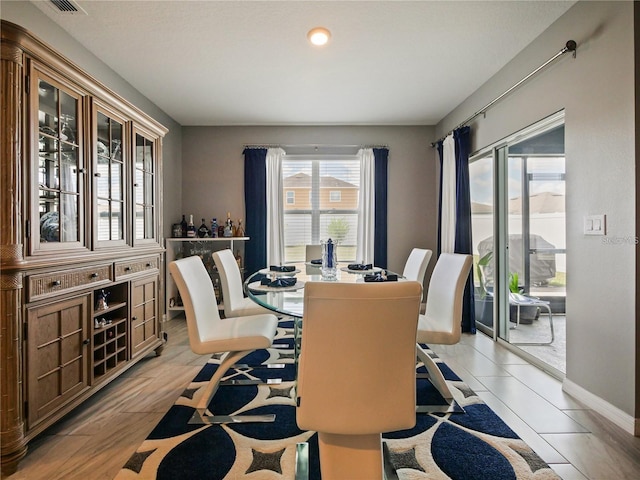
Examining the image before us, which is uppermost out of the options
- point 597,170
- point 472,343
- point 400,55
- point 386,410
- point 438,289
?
point 400,55

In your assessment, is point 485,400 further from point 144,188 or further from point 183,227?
point 183,227

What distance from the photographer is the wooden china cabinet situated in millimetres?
1615

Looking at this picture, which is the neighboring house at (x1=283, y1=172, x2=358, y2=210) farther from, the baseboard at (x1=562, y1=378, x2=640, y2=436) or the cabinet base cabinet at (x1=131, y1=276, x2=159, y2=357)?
the baseboard at (x1=562, y1=378, x2=640, y2=436)

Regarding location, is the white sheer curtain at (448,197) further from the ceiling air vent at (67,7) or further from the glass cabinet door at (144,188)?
the ceiling air vent at (67,7)

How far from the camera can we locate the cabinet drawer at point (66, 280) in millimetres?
1745

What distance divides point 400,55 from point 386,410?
9.07 ft

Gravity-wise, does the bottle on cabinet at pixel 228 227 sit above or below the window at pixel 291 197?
below

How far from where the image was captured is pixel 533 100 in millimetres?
2736

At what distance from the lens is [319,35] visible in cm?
251

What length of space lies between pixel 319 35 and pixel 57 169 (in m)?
1.98

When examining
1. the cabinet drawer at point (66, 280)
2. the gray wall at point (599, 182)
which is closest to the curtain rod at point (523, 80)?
the gray wall at point (599, 182)

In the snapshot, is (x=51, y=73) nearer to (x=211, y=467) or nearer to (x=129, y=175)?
(x=129, y=175)

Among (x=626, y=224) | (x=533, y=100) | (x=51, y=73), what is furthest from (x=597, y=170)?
(x=51, y=73)

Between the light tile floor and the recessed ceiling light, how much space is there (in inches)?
111
